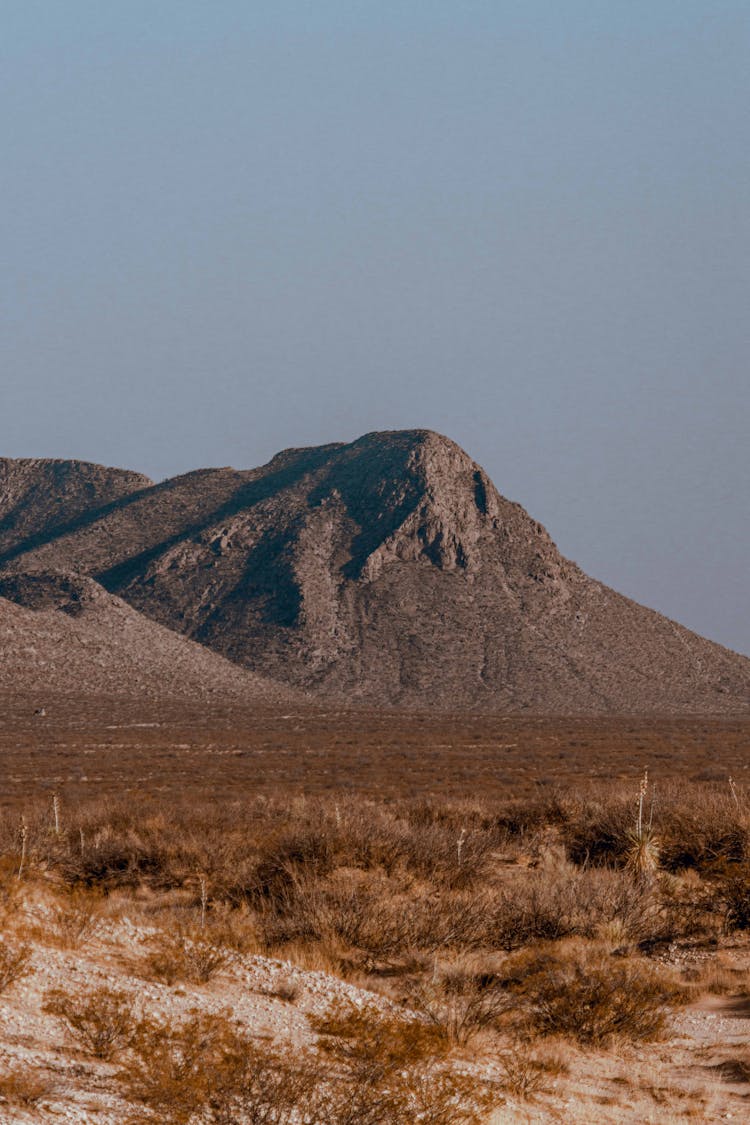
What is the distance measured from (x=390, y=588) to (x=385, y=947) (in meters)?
96.6

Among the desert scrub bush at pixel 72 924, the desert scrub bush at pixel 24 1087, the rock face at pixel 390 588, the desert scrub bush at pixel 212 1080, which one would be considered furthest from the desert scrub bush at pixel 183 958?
the rock face at pixel 390 588

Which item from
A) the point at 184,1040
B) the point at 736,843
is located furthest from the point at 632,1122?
the point at 736,843

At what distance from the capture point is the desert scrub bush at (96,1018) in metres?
7.54

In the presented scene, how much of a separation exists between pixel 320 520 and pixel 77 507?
38.1m

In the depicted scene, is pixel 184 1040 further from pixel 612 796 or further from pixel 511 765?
pixel 511 765

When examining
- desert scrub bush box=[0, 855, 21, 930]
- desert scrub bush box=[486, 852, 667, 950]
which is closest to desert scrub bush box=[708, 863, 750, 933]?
desert scrub bush box=[486, 852, 667, 950]

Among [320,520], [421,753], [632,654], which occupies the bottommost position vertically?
[421,753]

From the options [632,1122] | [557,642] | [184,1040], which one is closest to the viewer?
[184,1040]

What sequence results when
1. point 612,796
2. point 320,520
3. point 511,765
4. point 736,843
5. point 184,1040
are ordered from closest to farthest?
point 184,1040
point 736,843
point 612,796
point 511,765
point 320,520

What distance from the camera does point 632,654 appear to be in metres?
106

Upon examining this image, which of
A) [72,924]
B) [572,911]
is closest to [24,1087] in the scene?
[72,924]

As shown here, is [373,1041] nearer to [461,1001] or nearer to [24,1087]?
[461,1001]

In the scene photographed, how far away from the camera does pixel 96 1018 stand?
25.3 ft

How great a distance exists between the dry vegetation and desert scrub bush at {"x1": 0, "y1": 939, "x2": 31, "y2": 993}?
0.05 feet
